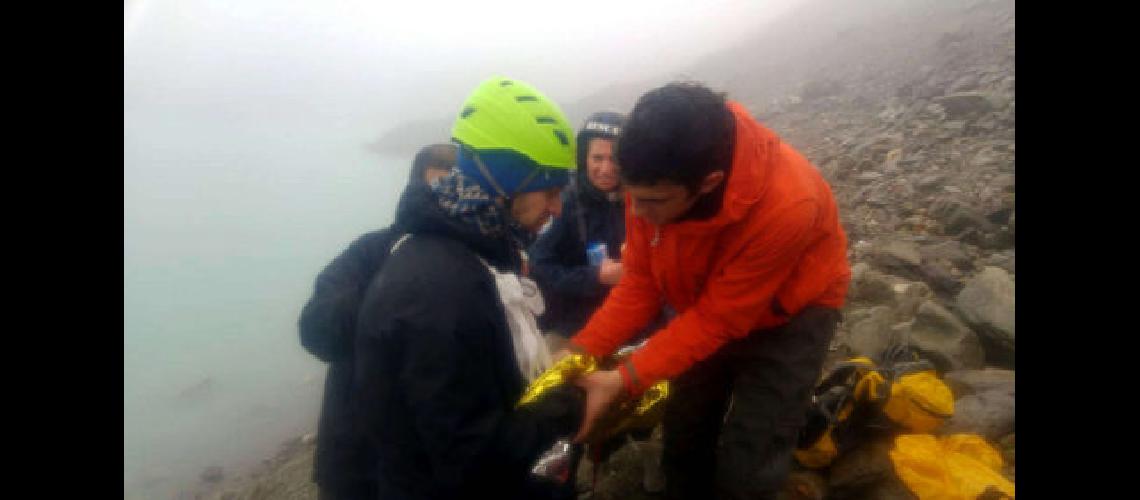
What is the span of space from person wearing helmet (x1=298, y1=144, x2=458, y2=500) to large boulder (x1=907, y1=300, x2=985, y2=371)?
3702 millimetres

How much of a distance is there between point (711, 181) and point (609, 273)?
2.08m

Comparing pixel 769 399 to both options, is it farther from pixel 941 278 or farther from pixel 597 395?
pixel 941 278

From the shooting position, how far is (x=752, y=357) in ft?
8.54

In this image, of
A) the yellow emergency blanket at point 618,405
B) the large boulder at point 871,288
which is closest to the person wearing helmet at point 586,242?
the yellow emergency blanket at point 618,405

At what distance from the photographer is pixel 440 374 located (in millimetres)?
1783

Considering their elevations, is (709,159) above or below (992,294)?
above

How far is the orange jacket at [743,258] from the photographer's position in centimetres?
→ 206

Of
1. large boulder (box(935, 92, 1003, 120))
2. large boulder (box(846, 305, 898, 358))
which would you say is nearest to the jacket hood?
large boulder (box(846, 305, 898, 358))

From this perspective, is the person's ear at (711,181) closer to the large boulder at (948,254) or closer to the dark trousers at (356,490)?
the dark trousers at (356,490)

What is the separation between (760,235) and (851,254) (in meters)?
5.15

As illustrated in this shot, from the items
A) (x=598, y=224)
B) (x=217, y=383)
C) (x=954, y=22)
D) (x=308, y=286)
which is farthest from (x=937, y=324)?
(x=308, y=286)

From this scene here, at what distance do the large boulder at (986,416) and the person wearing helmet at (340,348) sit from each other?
122 inches

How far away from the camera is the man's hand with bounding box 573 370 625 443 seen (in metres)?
2.35

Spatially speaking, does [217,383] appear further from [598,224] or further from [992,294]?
[992,294]
